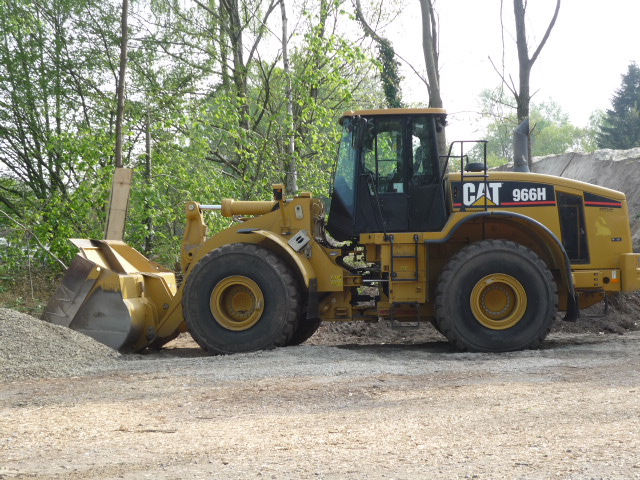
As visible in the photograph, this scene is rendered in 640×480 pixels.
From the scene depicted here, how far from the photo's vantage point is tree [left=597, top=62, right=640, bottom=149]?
4269 cm

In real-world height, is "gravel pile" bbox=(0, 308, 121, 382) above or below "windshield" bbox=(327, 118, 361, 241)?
below

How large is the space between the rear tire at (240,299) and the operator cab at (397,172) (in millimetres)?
1100

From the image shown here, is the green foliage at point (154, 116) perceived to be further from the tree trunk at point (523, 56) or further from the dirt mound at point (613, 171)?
the dirt mound at point (613, 171)

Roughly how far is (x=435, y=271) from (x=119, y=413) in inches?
173

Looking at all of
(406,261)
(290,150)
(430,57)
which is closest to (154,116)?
(290,150)

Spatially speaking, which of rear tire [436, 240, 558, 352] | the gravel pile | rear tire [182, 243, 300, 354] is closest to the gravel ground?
the gravel pile

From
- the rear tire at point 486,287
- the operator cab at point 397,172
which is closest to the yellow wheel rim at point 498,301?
the rear tire at point 486,287

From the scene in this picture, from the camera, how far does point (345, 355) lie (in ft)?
26.9

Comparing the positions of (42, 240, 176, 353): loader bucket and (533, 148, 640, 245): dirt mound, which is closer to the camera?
(42, 240, 176, 353): loader bucket

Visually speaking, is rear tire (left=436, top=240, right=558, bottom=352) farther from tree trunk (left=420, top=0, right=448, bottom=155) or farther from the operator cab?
tree trunk (left=420, top=0, right=448, bottom=155)

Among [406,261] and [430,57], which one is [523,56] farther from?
[406,261]

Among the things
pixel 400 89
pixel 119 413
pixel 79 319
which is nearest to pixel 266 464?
pixel 119 413

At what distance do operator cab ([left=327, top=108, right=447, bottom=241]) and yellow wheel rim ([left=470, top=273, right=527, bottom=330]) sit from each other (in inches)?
33.6

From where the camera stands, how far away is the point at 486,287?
8.32 meters
